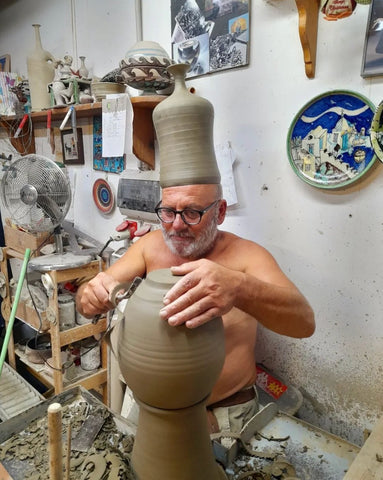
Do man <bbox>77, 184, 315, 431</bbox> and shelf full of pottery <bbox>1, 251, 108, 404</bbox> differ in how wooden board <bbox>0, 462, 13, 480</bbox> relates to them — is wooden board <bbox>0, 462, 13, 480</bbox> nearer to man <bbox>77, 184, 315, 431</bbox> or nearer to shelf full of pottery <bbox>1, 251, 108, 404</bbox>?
man <bbox>77, 184, 315, 431</bbox>

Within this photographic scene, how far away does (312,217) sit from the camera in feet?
4.00

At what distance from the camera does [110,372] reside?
1744 mm

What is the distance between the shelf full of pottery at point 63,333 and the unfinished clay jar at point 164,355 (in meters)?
1.05

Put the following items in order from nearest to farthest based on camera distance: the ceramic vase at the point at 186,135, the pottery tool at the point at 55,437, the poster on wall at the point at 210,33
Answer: the pottery tool at the point at 55,437 < the ceramic vase at the point at 186,135 < the poster on wall at the point at 210,33

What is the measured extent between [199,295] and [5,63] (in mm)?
2999

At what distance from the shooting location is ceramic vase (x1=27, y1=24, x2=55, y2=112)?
201cm

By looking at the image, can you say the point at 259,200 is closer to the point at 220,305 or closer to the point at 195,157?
the point at 195,157

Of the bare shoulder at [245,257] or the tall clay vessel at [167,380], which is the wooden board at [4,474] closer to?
the tall clay vessel at [167,380]

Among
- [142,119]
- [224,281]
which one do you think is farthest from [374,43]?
[142,119]

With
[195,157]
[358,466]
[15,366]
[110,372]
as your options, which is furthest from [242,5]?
[15,366]

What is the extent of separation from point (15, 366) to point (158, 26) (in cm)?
226

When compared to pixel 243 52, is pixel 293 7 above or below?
above

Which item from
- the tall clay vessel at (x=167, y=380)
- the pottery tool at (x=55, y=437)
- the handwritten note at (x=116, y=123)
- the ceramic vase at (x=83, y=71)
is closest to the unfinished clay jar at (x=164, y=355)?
the tall clay vessel at (x=167, y=380)

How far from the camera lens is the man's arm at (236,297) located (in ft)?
2.24
